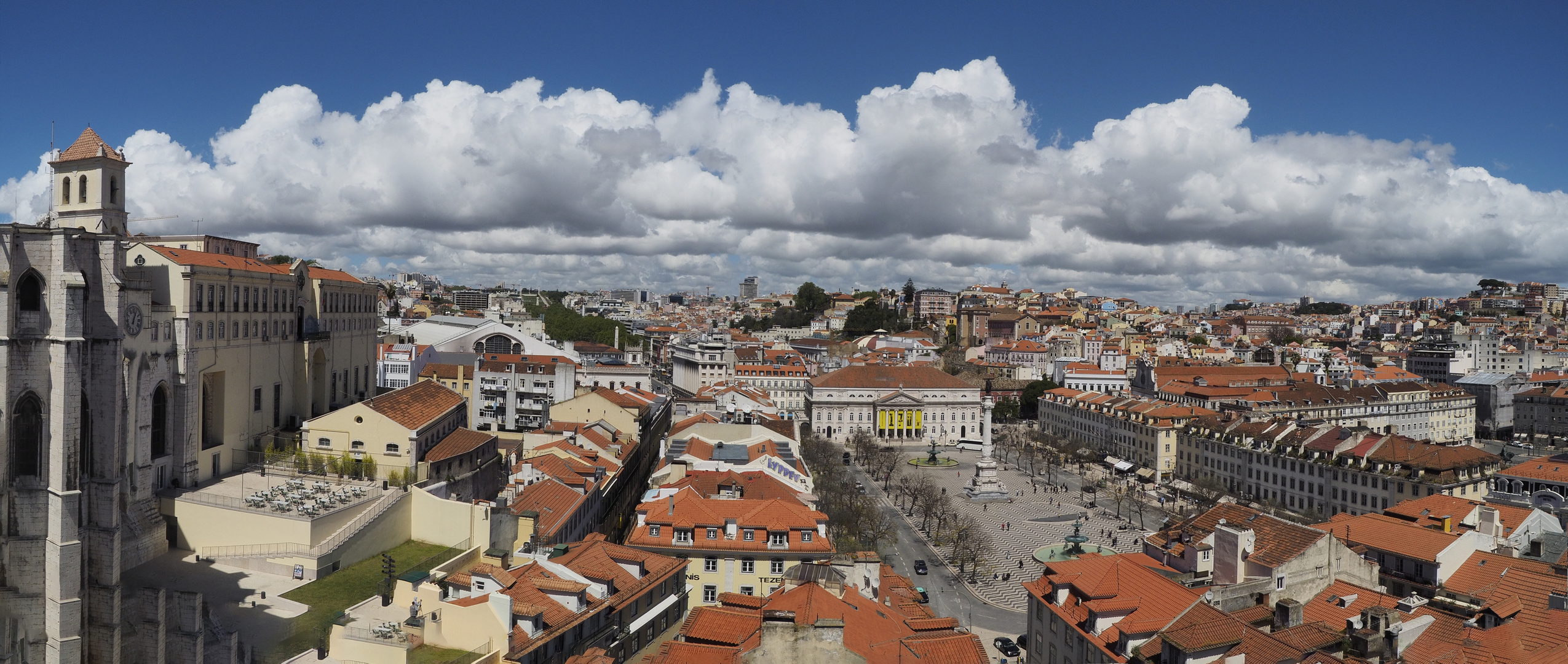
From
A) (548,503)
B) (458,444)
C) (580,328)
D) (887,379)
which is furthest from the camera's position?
(580,328)

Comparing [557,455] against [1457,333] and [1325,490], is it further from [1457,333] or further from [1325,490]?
[1457,333]

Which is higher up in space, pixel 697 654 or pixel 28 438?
pixel 28 438

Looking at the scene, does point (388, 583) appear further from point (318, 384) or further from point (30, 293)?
point (318, 384)

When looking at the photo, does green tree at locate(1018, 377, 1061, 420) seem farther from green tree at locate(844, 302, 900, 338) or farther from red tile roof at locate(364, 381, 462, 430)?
red tile roof at locate(364, 381, 462, 430)

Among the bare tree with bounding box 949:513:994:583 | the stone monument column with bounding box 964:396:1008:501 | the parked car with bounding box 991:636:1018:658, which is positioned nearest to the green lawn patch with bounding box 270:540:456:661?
the parked car with bounding box 991:636:1018:658

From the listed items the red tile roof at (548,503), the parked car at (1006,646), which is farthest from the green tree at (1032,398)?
the red tile roof at (548,503)

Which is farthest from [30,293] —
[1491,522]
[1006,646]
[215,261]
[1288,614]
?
[1491,522]
